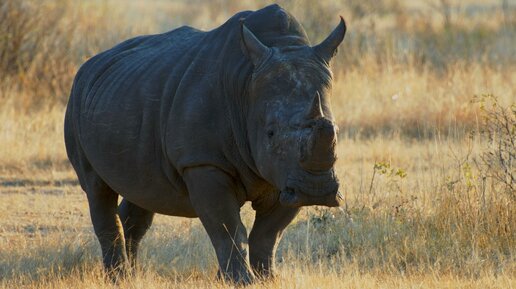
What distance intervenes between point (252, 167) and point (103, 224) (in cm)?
189

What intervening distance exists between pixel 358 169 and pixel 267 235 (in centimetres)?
468

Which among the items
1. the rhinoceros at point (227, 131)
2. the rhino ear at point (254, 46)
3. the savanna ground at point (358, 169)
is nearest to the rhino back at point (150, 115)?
the rhinoceros at point (227, 131)

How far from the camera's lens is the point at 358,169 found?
456 inches

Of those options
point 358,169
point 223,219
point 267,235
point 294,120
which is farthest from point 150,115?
point 358,169

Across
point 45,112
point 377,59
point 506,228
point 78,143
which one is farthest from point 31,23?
point 506,228

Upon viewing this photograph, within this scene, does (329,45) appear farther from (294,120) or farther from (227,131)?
(227,131)

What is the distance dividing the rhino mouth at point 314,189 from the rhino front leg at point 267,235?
3.01ft

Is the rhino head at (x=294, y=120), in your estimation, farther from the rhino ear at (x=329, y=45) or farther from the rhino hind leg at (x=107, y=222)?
the rhino hind leg at (x=107, y=222)

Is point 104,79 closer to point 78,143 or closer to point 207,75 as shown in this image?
point 78,143

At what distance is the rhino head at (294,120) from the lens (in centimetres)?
597

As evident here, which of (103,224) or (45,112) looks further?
(45,112)

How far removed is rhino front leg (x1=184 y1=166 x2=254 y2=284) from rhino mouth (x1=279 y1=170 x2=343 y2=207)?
28.4 inches

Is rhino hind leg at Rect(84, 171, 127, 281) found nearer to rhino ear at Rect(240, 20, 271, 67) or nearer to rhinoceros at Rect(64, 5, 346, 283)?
→ rhinoceros at Rect(64, 5, 346, 283)

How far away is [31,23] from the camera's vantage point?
1562cm
